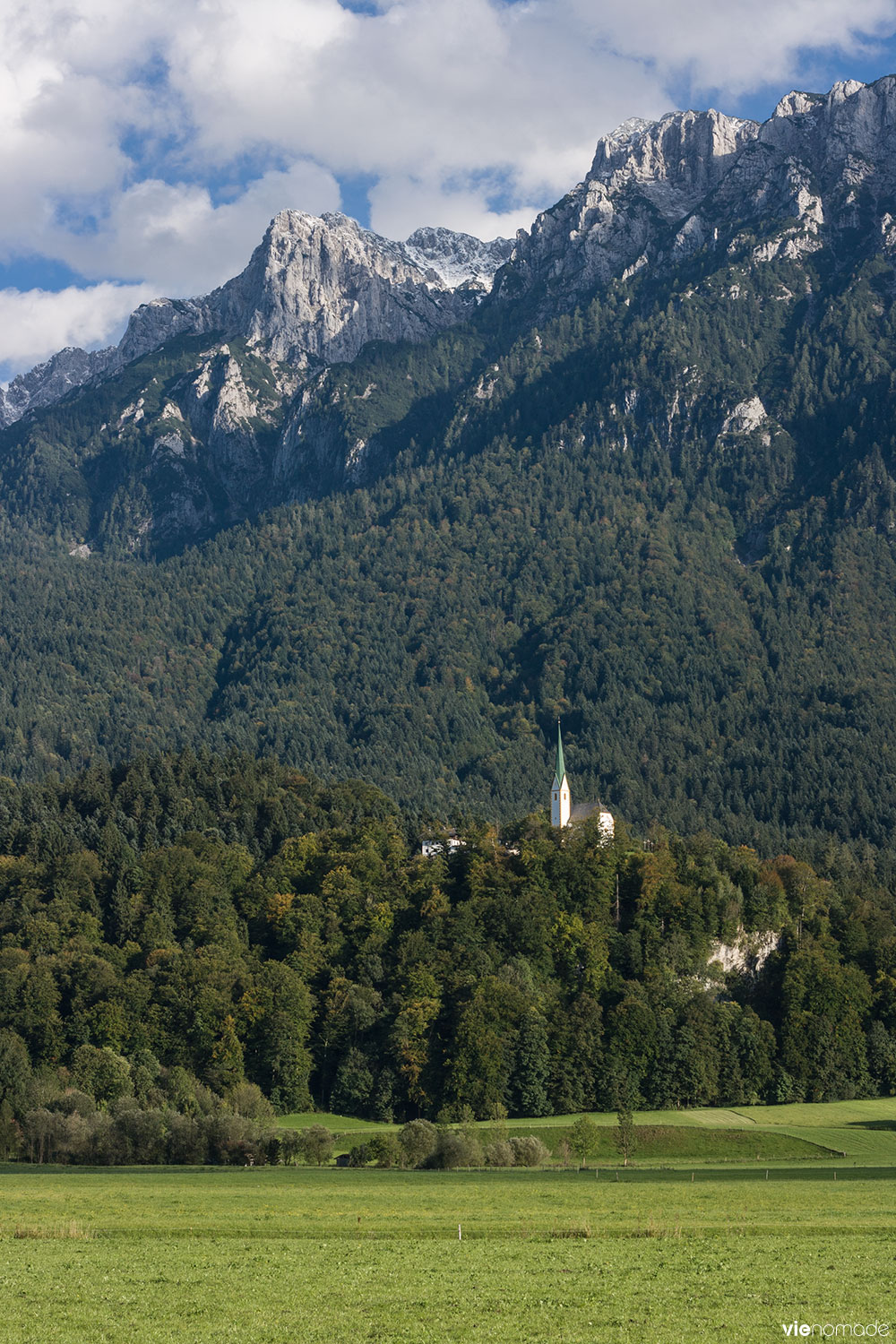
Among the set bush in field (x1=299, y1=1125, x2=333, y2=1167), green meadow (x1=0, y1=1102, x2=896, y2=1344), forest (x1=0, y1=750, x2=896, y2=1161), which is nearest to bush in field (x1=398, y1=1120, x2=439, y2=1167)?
bush in field (x1=299, y1=1125, x2=333, y2=1167)

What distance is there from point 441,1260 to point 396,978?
276ft

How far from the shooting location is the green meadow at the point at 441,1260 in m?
32.4

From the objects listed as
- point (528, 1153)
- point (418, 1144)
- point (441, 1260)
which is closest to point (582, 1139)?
point (528, 1153)

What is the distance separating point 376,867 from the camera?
14238cm

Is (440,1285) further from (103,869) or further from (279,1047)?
(103,869)

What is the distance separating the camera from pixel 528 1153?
3275 inches

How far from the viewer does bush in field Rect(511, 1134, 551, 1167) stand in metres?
82.6

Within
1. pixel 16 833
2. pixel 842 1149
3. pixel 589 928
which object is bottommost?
pixel 842 1149

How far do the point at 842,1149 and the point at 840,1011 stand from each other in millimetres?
34769

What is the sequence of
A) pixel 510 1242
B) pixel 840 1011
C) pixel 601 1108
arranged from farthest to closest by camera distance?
pixel 840 1011, pixel 601 1108, pixel 510 1242

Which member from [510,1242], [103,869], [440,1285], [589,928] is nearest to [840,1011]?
[589,928]

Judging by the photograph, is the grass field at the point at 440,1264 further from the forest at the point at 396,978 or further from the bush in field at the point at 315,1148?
the forest at the point at 396,978

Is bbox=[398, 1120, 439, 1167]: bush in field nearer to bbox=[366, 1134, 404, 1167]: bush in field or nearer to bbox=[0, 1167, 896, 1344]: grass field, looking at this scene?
bbox=[366, 1134, 404, 1167]: bush in field

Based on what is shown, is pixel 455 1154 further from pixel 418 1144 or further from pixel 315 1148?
pixel 315 1148
